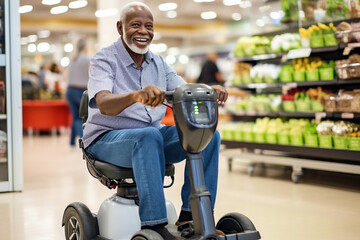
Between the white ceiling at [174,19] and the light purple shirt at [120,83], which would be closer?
the light purple shirt at [120,83]

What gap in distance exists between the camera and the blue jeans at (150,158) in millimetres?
2281

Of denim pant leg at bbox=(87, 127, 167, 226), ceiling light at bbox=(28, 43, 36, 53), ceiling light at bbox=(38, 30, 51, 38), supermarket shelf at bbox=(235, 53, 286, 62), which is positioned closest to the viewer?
denim pant leg at bbox=(87, 127, 167, 226)

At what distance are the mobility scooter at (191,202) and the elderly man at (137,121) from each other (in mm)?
86

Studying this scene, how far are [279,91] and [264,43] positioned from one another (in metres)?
0.64

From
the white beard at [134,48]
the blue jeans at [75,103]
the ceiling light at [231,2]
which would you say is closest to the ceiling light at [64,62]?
the ceiling light at [231,2]

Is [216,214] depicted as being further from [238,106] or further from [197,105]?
[238,106]

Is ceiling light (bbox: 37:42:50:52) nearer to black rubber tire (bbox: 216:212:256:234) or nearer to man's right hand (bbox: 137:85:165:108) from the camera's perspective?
black rubber tire (bbox: 216:212:256:234)

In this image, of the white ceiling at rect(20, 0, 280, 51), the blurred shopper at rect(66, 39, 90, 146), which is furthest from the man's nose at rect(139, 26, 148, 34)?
the white ceiling at rect(20, 0, 280, 51)

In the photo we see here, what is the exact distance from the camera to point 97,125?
266 cm

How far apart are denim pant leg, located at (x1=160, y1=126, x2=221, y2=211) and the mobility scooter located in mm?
111

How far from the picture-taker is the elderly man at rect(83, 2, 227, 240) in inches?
90.2

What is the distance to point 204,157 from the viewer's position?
8.12ft

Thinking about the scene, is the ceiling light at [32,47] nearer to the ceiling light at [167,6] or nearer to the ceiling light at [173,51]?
the ceiling light at [173,51]

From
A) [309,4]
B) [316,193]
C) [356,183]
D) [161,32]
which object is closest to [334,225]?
[316,193]
